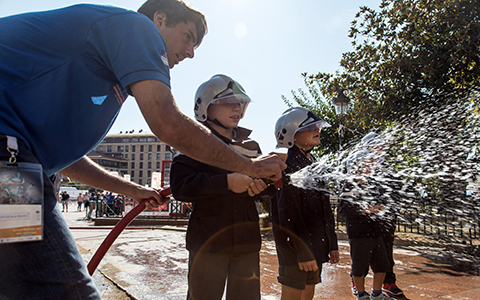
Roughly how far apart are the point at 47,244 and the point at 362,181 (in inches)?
142

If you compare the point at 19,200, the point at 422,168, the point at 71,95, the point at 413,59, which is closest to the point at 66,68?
the point at 71,95

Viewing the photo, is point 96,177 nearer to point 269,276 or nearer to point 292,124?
point 292,124

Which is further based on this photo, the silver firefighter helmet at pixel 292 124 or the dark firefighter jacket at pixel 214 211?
the silver firefighter helmet at pixel 292 124

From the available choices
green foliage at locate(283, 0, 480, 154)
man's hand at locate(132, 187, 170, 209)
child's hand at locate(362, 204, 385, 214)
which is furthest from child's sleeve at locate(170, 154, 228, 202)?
green foliage at locate(283, 0, 480, 154)

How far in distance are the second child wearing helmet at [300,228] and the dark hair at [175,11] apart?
1681mm

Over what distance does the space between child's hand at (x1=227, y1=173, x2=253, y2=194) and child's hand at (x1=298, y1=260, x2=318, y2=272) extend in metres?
0.92

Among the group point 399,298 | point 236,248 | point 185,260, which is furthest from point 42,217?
point 185,260

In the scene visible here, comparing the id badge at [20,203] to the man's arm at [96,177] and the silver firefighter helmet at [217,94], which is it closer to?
the man's arm at [96,177]

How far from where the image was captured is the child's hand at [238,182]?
217 cm

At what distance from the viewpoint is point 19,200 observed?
1.04 m

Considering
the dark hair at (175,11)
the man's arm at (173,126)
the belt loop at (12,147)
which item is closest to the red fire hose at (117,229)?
the man's arm at (173,126)

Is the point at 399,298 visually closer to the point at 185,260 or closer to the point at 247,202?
the point at 247,202

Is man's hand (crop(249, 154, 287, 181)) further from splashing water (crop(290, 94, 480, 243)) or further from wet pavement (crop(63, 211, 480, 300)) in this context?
wet pavement (crop(63, 211, 480, 300))

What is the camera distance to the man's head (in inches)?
66.4
